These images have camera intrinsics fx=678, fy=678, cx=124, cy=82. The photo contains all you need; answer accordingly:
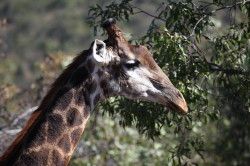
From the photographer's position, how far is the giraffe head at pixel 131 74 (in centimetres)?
613

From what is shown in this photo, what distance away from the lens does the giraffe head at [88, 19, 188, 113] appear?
613 centimetres

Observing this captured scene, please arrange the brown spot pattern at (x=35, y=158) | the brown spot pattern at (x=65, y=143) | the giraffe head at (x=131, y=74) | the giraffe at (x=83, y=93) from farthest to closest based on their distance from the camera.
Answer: the giraffe head at (x=131, y=74), the brown spot pattern at (x=65, y=143), the giraffe at (x=83, y=93), the brown spot pattern at (x=35, y=158)

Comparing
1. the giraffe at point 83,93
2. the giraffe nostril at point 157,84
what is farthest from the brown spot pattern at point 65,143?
the giraffe nostril at point 157,84

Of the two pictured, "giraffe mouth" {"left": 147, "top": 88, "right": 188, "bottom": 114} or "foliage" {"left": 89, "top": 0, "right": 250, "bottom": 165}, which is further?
"foliage" {"left": 89, "top": 0, "right": 250, "bottom": 165}

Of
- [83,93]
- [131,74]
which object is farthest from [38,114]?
[131,74]

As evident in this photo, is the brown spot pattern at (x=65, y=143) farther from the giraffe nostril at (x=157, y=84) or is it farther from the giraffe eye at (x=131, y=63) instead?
the giraffe nostril at (x=157, y=84)

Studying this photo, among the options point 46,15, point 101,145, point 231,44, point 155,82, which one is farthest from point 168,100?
point 46,15

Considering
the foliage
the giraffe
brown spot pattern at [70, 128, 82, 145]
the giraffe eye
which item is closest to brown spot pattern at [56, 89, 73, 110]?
the giraffe

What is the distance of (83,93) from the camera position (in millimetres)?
5996

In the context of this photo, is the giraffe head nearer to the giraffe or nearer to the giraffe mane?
the giraffe

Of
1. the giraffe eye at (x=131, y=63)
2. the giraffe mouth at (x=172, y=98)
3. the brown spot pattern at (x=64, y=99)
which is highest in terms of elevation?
the giraffe eye at (x=131, y=63)

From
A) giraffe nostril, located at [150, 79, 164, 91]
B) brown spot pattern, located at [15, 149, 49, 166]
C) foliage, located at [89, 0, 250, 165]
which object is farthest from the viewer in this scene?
foliage, located at [89, 0, 250, 165]

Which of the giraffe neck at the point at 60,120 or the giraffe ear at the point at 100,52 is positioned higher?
the giraffe ear at the point at 100,52

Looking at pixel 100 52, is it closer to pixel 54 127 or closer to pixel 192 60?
pixel 54 127
